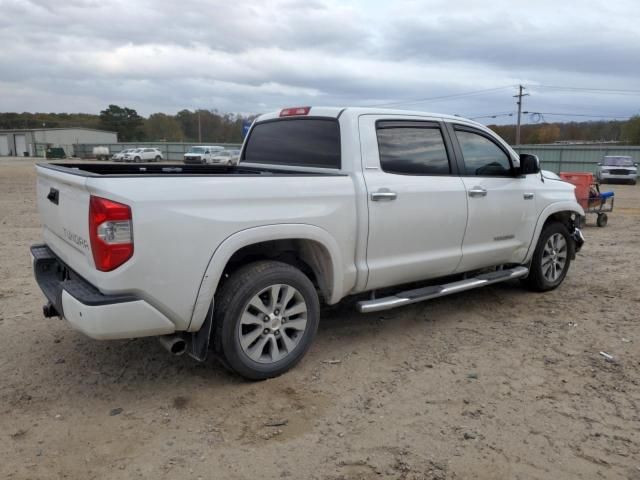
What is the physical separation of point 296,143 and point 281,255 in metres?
1.14

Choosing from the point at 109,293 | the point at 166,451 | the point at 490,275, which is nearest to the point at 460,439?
the point at 166,451

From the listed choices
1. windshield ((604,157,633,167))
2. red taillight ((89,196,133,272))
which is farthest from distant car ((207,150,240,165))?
red taillight ((89,196,133,272))

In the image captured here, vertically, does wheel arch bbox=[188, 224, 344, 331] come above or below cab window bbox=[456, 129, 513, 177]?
below

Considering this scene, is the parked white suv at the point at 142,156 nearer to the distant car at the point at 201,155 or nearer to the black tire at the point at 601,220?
the distant car at the point at 201,155

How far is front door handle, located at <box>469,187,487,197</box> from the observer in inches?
188

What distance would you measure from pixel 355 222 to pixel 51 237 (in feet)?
7.32

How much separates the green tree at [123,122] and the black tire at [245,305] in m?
93.3

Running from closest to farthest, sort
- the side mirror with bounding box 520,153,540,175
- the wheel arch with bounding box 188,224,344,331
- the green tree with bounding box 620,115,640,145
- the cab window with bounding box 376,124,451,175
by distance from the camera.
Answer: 1. the wheel arch with bounding box 188,224,344,331
2. the cab window with bounding box 376,124,451,175
3. the side mirror with bounding box 520,153,540,175
4. the green tree with bounding box 620,115,640,145

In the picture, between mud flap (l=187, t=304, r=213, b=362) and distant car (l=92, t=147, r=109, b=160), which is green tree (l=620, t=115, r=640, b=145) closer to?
distant car (l=92, t=147, r=109, b=160)

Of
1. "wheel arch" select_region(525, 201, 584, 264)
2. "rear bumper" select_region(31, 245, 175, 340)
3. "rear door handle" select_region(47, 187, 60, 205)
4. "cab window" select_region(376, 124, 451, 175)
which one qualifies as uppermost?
"cab window" select_region(376, 124, 451, 175)

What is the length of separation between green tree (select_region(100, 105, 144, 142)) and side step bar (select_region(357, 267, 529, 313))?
3641 inches

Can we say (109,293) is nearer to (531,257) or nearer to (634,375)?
(634,375)

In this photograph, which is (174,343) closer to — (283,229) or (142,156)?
(283,229)

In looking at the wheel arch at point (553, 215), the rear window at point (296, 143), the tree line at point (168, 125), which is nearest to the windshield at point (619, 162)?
the wheel arch at point (553, 215)
